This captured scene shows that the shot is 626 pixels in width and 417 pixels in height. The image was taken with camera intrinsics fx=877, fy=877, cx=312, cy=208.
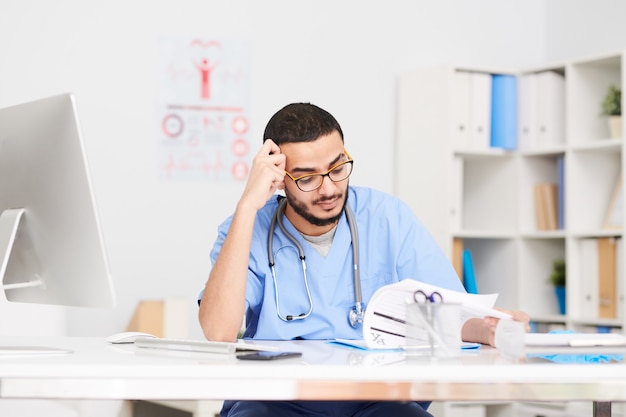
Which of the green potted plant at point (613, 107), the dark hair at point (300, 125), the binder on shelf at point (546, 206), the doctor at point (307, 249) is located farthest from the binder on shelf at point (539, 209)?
the dark hair at point (300, 125)

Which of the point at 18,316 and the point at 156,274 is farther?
the point at 156,274

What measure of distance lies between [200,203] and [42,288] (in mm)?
2121

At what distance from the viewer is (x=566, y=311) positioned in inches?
143

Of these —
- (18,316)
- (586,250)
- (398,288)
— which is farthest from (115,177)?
(398,288)

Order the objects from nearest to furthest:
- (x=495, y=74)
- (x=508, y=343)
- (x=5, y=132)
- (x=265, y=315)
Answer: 1. (x=508, y=343)
2. (x=5, y=132)
3. (x=265, y=315)
4. (x=495, y=74)

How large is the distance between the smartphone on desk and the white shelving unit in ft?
7.53

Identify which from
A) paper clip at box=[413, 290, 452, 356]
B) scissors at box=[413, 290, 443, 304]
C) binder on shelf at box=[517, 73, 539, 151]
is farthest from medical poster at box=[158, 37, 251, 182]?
paper clip at box=[413, 290, 452, 356]

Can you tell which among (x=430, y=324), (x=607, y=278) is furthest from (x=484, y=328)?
(x=607, y=278)

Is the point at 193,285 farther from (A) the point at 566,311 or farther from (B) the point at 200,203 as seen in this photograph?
(A) the point at 566,311

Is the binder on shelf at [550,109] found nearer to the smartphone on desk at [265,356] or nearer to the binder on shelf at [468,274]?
the binder on shelf at [468,274]

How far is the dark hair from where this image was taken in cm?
198

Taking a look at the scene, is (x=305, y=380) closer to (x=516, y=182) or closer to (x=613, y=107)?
(x=613, y=107)

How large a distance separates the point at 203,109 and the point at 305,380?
2.58 meters

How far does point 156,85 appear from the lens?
351cm
